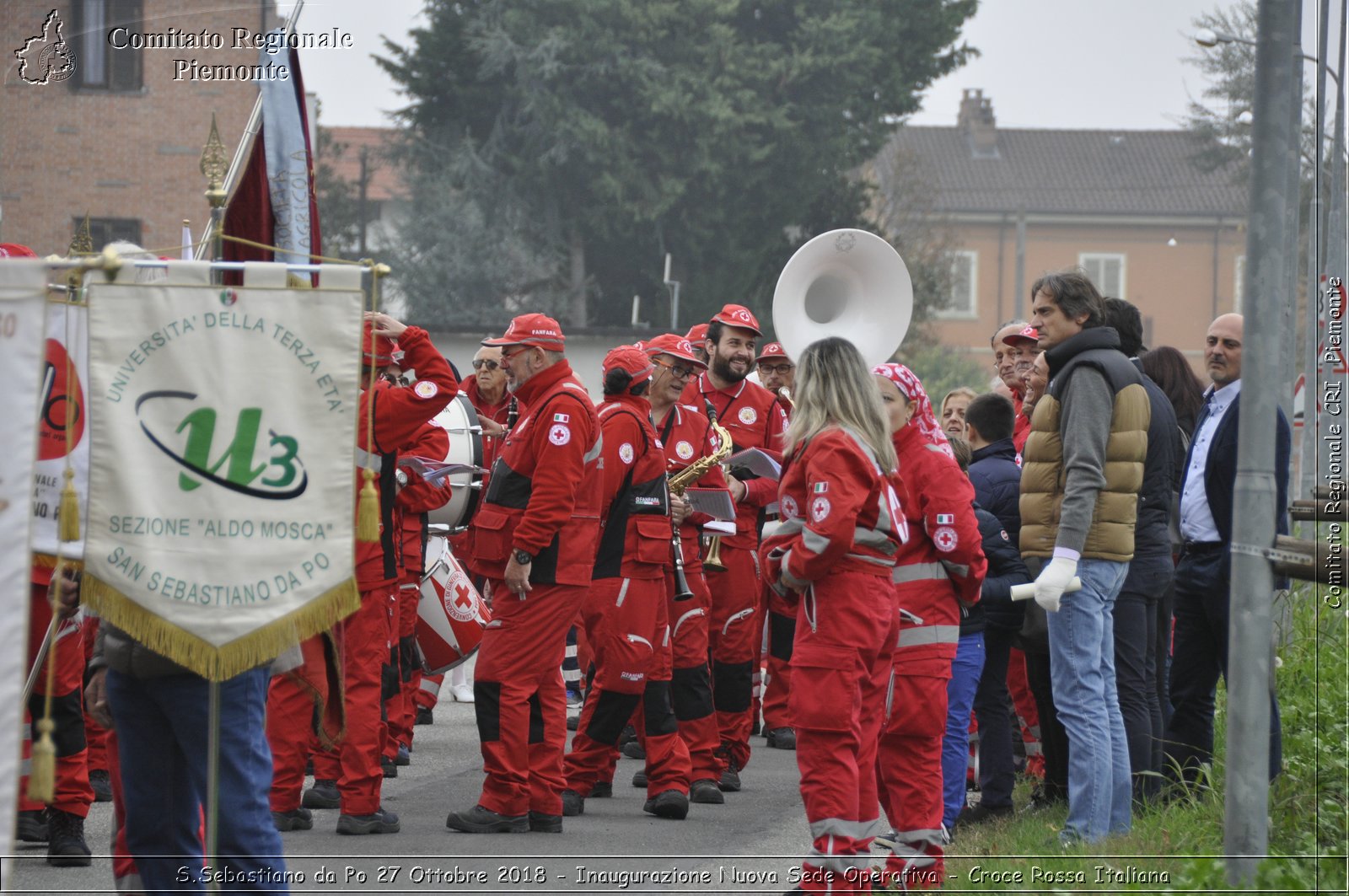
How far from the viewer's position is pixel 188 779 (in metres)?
4.86

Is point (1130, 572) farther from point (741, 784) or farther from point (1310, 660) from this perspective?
point (741, 784)

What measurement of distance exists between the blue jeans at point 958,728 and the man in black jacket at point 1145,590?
69cm

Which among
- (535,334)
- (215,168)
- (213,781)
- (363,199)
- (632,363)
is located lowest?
(213,781)

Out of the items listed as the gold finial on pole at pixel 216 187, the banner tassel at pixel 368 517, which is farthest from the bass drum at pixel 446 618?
the banner tassel at pixel 368 517

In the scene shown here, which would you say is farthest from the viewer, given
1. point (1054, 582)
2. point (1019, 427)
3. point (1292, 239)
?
point (1292, 239)

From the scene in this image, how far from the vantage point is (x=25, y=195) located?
3008 cm

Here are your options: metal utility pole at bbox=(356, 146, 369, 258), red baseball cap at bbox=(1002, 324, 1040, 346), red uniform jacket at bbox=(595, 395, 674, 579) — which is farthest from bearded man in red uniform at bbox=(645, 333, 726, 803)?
metal utility pole at bbox=(356, 146, 369, 258)

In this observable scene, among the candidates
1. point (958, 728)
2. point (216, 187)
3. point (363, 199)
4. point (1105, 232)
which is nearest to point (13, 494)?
point (216, 187)

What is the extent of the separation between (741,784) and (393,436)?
298 centimetres

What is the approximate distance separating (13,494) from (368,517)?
3.83 ft

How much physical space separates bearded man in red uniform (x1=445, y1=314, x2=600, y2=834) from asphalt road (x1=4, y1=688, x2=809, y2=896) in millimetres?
237

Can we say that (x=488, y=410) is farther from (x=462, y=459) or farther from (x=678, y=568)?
(x=678, y=568)

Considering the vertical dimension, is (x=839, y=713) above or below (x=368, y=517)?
below

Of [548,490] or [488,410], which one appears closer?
[548,490]
